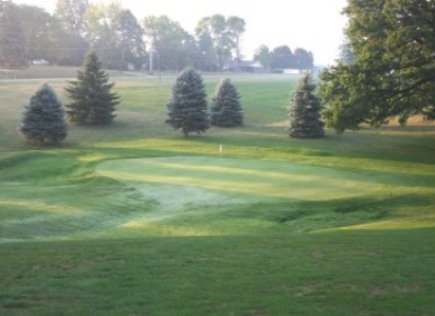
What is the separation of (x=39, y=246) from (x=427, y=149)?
3312 centimetres

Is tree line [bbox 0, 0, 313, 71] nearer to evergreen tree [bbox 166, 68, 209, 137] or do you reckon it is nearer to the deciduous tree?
evergreen tree [bbox 166, 68, 209, 137]

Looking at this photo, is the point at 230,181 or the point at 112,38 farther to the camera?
the point at 112,38

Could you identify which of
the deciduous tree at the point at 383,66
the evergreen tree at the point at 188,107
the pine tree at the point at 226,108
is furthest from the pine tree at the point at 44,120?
the deciduous tree at the point at 383,66

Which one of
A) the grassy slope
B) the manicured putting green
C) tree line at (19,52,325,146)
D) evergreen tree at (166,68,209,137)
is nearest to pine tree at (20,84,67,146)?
tree line at (19,52,325,146)

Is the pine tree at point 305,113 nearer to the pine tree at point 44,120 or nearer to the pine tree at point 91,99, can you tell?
the pine tree at point 91,99

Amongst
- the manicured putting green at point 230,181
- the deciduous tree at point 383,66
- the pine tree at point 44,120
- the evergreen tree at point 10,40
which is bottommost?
the manicured putting green at point 230,181

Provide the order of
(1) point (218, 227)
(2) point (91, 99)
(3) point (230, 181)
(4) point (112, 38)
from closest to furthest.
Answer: (1) point (218, 227), (3) point (230, 181), (2) point (91, 99), (4) point (112, 38)

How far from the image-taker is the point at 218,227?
1756 centimetres

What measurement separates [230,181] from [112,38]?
110 metres

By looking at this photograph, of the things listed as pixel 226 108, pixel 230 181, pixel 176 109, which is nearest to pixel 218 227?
pixel 230 181

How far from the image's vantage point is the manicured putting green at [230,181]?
21406 millimetres

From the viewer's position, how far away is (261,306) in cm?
725

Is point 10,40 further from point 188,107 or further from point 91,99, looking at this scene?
point 188,107

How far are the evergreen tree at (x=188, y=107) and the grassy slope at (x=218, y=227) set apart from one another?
273cm
